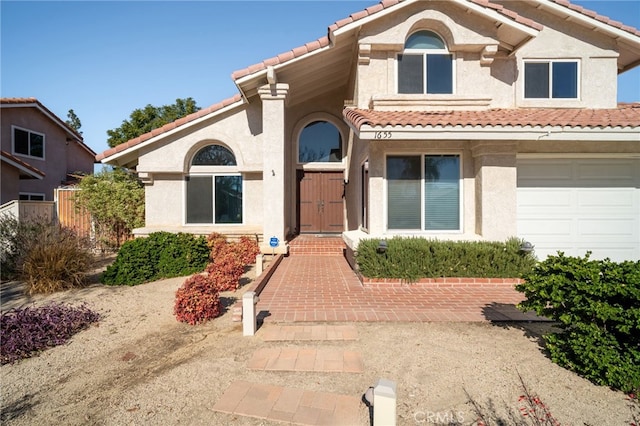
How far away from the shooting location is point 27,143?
58.4 feet

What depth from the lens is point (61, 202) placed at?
47.1 ft

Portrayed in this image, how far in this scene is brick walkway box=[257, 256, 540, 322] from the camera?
18.1 feet

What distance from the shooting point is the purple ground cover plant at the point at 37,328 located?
4582mm

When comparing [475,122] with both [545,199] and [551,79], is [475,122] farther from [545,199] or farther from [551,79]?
[551,79]

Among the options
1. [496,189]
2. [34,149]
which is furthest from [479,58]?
[34,149]

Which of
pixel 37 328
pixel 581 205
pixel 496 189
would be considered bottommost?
pixel 37 328

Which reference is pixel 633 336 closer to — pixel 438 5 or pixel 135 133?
pixel 438 5

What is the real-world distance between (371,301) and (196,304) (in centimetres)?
336

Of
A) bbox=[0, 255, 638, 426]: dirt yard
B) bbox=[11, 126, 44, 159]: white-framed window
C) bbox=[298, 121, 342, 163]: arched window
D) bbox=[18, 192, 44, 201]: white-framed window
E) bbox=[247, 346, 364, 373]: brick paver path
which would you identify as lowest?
bbox=[0, 255, 638, 426]: dirt yard

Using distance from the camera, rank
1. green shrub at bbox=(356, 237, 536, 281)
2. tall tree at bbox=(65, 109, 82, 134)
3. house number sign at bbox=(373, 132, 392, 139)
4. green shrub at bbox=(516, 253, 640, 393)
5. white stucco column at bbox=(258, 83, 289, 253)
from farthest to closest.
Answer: tall tree at bbox=(65, 109, 82, 134) < white stucco column at bbox=(258, 83, 289, 253) < green shrub at bbox=(356, 237, 536, 281) < house number sign at bbox=(373, 132, 392, 139) < green shrub at bbox=(516, 253, 640, 393)

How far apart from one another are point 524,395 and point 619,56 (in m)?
12.4

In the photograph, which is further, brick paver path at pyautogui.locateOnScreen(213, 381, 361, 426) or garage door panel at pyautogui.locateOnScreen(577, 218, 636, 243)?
garage door panel at pyautogui.locateOnScreen(577, 218, 636, 243)

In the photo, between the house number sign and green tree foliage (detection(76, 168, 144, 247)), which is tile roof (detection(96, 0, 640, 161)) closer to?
green tree foliage (detection(76, 168, 144, 247))

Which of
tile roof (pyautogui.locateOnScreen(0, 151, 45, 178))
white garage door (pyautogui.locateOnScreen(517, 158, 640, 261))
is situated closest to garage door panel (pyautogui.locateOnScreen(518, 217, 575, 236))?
white garage door (pyautogui.locateOnScreen(517, 158, 640, 261))
